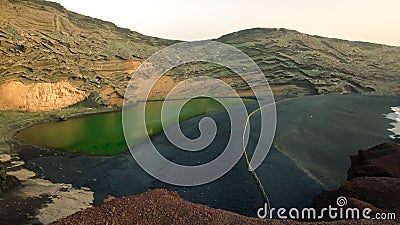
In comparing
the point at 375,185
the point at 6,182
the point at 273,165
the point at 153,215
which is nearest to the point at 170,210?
the point at 153,215

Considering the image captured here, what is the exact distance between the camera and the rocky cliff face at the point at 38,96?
3412 centimetres

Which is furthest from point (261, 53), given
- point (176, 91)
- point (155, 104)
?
point (155, 104)

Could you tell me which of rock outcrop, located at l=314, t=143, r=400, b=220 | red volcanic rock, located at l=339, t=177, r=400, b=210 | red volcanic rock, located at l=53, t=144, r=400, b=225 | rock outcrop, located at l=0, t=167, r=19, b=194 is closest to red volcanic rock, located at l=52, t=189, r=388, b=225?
red volcanic rock, located at l=53, t=144, r=400, b=225

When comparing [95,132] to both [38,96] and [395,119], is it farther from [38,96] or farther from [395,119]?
[395,119]

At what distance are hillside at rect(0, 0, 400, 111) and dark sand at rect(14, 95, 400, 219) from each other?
16219mm

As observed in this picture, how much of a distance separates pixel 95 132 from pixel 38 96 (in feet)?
38.9

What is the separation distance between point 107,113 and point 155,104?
7.99 meters

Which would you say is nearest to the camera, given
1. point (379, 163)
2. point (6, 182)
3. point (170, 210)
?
point (170, 210)

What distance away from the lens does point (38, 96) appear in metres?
36.1

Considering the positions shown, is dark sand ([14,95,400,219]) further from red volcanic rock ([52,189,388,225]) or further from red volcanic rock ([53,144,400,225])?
red volcanic rock ([52,189,388,225])

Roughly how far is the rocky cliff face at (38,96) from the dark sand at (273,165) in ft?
41.9

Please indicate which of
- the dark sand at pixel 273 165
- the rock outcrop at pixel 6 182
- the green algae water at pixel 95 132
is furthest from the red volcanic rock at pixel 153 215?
the green algae water at pixel 95 132

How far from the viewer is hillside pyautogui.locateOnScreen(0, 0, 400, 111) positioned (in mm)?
36719

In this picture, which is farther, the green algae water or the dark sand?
the green algae water
